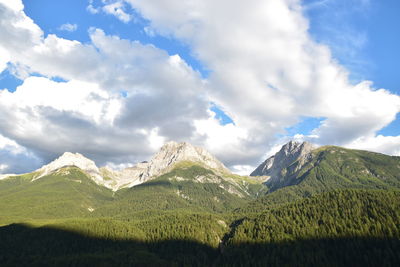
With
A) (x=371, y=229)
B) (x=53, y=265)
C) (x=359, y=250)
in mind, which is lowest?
(x=53, y=265)

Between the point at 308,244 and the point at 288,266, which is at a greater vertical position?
the point at 308,244

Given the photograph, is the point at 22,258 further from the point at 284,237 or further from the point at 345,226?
the point at 345,226

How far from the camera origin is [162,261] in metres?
189

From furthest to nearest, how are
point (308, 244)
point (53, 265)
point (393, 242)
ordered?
point (308, 244), point (53, 265), point (393, 242)

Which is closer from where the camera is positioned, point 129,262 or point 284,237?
point 129,262

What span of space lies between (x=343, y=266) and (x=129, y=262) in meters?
124

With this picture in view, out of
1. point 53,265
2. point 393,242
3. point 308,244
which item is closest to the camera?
point 393,242

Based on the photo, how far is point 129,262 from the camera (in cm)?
17900

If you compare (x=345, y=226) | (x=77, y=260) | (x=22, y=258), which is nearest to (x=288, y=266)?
(x=345, y=226)

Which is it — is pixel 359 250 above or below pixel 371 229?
below

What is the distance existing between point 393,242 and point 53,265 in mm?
193592

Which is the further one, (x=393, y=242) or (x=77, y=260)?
(x=77, y=260)

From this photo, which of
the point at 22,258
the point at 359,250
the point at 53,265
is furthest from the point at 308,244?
the point at 22,258

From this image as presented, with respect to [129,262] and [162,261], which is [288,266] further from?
[129,262]
